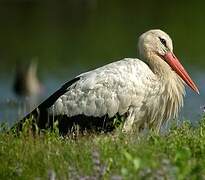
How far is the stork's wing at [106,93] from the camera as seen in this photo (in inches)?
366

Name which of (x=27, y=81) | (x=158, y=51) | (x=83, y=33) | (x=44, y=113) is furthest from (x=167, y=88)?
(x=83, y=33)

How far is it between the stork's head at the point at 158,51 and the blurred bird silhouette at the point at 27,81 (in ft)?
51.3

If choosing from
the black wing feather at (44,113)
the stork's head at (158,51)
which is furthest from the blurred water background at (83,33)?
the black wing feather at (44,113)

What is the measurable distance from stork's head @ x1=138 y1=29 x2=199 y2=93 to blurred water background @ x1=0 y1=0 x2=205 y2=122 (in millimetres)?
9318

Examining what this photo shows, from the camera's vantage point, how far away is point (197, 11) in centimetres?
3891

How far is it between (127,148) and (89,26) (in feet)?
99.9

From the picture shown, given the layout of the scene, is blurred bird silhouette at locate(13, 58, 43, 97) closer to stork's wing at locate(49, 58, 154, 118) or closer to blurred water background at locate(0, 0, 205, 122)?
blurred water background at locate(0, 0, 205, 122)

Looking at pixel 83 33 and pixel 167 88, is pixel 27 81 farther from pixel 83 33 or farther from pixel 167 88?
pixel 167 88

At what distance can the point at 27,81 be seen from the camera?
1119 inches

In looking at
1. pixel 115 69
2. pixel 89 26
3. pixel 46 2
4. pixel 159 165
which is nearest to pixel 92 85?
pixel 115 69

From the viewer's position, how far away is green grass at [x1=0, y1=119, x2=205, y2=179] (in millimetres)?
5745

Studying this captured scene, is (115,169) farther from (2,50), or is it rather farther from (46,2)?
(46,2)

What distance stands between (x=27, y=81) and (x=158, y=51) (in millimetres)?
18548

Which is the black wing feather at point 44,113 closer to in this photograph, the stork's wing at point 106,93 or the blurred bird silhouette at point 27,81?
the stork's wing at point 106,93
